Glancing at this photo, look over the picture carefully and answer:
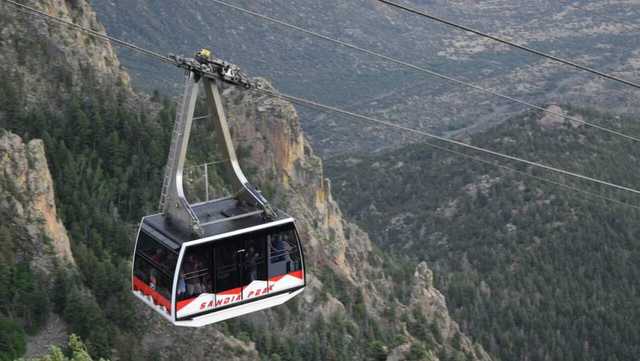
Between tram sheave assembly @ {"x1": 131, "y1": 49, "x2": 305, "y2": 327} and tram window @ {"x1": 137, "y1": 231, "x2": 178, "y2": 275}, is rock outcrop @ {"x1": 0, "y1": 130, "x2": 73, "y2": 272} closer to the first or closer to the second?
tram sheave assembly @ {"x1": 131, "y1": 49, "x2": 305, "y2": 327}

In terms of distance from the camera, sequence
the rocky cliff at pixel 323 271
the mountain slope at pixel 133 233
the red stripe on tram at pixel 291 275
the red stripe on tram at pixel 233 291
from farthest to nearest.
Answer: the rocky cliff at pixel 323 271 → the mountain slope at pixel 133 233 → the red stripe on tram at pixel 291 275 → the red stripe on tram at pixel 233 291

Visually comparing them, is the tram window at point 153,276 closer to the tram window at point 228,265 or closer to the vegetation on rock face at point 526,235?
the tram window at point 228,265

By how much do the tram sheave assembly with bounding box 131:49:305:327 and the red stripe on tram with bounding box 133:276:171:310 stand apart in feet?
0.10

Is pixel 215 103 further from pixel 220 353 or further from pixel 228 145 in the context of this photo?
pixel 220 353

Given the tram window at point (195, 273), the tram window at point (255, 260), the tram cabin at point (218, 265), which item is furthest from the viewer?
the tram window at point (255, 260)

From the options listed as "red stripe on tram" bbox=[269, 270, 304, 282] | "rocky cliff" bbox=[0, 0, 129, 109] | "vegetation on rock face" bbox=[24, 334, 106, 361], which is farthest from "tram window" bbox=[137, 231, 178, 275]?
"rocky cliff" bbox=[0, 0, 129, 109]

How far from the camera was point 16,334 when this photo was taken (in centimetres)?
5075

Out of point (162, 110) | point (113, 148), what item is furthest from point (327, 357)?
point (162, 110)

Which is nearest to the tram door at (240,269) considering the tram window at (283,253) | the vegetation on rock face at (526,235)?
the tram window at (283,253)

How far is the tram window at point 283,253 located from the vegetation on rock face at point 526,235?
73.8m

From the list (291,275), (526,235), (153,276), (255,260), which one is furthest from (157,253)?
(526,235)

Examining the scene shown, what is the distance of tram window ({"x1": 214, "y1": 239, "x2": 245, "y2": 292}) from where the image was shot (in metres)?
34.0

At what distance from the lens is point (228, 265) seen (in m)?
34.3

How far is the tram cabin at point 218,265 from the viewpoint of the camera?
33.5 m
